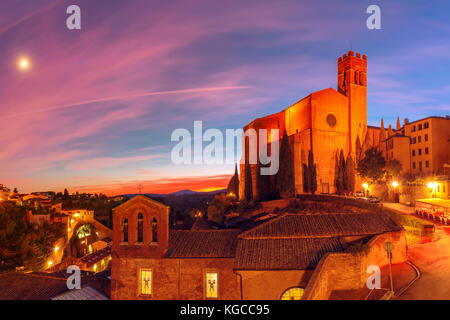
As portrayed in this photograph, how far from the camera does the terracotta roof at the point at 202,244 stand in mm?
16547

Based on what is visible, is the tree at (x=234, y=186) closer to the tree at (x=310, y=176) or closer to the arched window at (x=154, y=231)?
the tree at (x=310, y=176)

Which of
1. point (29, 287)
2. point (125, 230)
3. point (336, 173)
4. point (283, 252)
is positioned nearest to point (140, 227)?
point (125, 230)

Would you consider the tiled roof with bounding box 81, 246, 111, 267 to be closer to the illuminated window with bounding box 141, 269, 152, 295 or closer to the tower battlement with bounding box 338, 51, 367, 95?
the illuminated window with bounding box 141, 269, 152, 295

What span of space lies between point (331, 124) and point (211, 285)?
3706 cm

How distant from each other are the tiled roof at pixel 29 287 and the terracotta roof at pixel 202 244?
9.04m

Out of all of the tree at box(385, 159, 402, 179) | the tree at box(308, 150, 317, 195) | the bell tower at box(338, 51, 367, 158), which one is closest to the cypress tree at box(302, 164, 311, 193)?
the tree at box(308, 150, 317, 195)

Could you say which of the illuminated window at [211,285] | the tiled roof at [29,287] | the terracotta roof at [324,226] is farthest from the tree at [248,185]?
the illuminated window at [211,285]

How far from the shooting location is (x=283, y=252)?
15.6 m

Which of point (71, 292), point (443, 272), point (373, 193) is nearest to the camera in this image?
point (443, 272)

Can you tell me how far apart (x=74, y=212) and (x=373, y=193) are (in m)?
59.0

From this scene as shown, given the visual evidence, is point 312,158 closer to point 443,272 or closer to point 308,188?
point 308,188

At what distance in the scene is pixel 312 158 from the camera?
43812mm
